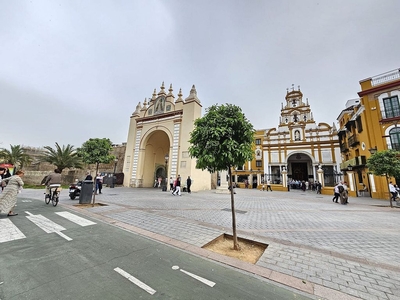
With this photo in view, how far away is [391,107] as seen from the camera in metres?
15.7

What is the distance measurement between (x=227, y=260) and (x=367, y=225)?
6.31 meters

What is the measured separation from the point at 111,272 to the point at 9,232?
12.2ft

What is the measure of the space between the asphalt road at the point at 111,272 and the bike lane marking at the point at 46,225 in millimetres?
205

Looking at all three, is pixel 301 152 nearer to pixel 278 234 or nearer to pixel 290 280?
pixel 278 234

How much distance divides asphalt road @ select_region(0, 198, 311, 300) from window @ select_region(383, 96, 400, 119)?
21.6 meters

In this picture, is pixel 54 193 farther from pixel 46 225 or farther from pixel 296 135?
pixel 296 135

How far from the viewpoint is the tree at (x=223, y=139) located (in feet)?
13.5

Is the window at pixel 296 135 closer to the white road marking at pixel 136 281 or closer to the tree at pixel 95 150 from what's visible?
the tree at pixel 95 150

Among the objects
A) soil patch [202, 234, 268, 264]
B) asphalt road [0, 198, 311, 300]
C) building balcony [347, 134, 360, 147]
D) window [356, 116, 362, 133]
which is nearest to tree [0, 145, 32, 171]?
asphalt road [0, 198, 311, 300]

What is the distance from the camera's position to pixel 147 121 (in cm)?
2202

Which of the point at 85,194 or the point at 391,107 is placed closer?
the point at 85,194

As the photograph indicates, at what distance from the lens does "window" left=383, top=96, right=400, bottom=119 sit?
50.6 feet

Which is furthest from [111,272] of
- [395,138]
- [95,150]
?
[395,138]

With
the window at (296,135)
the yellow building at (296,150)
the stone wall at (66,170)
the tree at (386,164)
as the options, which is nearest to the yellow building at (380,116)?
the tree at (386,164)
